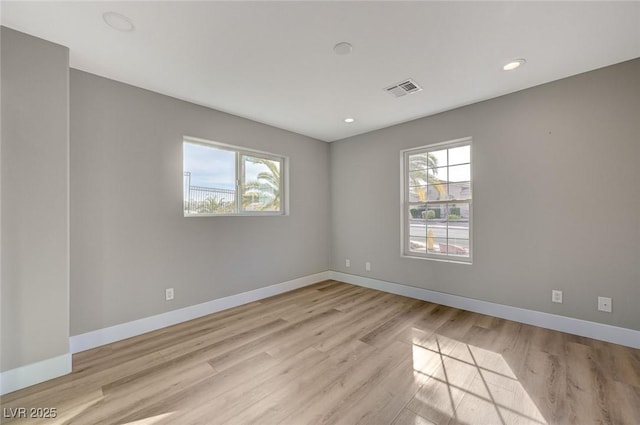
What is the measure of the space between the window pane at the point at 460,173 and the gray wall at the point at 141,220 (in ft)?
8.74

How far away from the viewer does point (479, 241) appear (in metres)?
3.06

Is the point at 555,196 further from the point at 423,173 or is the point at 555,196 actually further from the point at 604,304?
the point at 423,173

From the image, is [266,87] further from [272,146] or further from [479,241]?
[479,241]

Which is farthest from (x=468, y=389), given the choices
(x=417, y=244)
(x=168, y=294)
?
(x=168, y=294)

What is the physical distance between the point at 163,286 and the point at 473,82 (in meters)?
3.87

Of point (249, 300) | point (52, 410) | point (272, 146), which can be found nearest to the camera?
point (52, 410)

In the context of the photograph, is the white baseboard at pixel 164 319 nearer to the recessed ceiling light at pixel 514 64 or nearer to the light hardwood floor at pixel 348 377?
the light hardwood floor at pixel 348 377

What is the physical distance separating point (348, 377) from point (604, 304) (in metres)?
2.47

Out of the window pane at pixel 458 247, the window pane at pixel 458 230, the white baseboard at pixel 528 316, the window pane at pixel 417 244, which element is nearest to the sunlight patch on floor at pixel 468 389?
the white baseboard at pixel 528 316

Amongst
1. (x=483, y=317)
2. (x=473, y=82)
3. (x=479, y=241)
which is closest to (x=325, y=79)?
(x=473, y=82)

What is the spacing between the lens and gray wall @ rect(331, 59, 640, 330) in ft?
7.39

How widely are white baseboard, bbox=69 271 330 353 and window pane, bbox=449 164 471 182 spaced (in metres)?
2.80

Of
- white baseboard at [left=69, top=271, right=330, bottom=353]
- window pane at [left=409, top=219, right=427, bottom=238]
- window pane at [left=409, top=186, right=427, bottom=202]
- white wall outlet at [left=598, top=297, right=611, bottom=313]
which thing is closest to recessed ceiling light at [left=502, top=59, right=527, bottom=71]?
window pane at [left=409, top=186, right=427, bottom=202]

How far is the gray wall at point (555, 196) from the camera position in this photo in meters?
2.25
